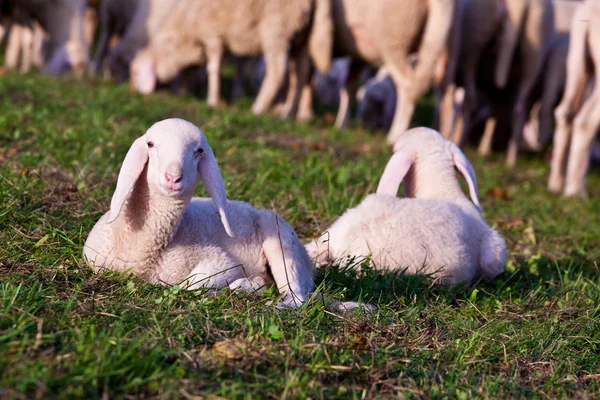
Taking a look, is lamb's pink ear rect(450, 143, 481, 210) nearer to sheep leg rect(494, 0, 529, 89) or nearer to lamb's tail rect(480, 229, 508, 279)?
lamb's tail rect(480, 229, 508, 279)

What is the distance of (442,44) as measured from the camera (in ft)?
29.0

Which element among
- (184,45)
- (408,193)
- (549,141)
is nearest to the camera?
(408,193)

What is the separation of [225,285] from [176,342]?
28.1 inches

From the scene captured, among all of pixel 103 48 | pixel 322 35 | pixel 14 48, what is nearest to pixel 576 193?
pixel 322 35

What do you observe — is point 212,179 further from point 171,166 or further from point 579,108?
point 579,108

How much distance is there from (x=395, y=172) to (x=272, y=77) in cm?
545

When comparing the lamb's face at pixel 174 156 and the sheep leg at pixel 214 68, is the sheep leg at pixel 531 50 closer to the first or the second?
the sheep leg at pixel 214 68

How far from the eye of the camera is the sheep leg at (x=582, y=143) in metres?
8.00

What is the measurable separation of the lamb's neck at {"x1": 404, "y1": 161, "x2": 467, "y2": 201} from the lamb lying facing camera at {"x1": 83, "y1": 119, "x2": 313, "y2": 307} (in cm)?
129

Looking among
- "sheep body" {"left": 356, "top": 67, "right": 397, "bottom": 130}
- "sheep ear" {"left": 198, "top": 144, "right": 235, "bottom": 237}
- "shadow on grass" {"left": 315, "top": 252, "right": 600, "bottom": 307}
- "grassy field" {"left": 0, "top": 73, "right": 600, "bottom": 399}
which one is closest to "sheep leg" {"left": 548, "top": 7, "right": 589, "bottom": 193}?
"grassy field" {"left": 0, "top": 73, "right": 600, "bottom": 399}

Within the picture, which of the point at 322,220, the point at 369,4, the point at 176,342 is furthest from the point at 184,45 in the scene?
the point at 176,342

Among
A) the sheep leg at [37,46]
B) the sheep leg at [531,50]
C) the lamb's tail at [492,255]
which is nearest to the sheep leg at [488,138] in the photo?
the sheep leg at [531,50]

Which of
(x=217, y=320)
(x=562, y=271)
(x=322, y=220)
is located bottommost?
(x=562, y=271)

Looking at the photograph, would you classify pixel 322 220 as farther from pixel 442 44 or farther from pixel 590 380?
pixel 442 44
